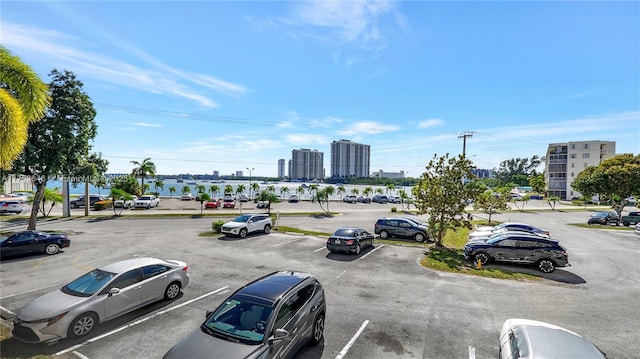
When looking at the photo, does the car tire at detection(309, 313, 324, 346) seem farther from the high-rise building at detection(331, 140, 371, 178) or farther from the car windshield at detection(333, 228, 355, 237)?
the high-rise building at detection(331, 140, 371, 178)

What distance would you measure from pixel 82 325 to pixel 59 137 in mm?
20456

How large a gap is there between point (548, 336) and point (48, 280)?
17.4 m

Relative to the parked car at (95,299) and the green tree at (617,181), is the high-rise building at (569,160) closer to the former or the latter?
the green tree at (617,181)

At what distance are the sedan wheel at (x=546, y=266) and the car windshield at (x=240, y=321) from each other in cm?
1543

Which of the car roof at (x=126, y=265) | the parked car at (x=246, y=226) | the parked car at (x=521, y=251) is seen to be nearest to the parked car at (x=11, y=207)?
the parked car at (x=246, y=226)

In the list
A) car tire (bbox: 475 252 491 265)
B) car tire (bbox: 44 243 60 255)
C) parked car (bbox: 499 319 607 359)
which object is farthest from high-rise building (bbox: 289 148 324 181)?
parked car (bbox: 499 319 607 359)

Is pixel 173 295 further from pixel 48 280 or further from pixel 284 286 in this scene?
pixel 48 280

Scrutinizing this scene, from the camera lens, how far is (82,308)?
802cm

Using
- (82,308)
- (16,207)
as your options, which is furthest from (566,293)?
(16,207)

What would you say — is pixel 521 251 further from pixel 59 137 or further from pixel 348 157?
pixel 348 157

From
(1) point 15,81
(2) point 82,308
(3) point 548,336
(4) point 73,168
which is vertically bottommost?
(2) point 82,308

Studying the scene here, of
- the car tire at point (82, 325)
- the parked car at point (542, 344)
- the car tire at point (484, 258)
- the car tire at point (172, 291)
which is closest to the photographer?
the parked car at point (542, 344)

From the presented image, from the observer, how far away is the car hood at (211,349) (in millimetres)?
5516

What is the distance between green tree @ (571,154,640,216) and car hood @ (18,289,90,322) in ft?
165
